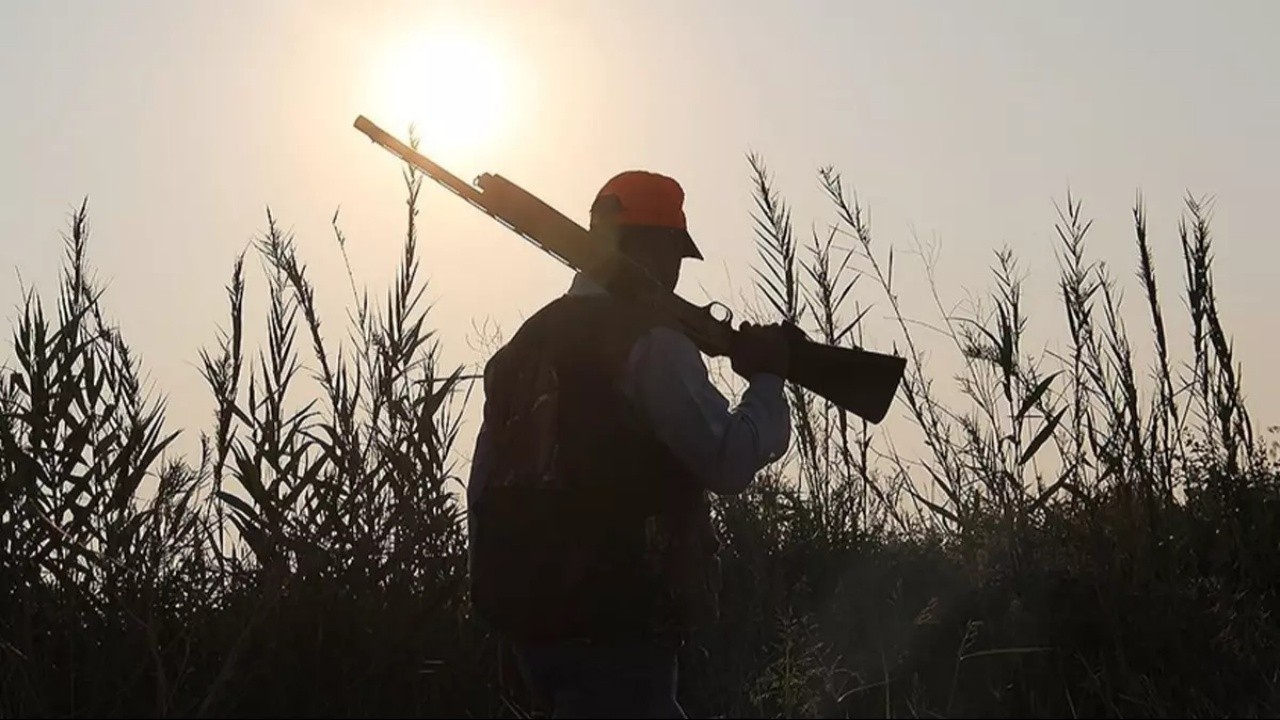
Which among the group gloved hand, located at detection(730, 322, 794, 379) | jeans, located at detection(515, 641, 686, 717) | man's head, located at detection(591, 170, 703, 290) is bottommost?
jeans, located at detection(515, 641, 686, 717)

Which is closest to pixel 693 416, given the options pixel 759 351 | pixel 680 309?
pixel 759 351

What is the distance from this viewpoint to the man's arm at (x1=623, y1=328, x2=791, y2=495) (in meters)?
3.77

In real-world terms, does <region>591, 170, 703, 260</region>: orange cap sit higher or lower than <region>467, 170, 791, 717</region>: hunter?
higher

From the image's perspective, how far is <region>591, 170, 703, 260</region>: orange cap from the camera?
13.7 ft

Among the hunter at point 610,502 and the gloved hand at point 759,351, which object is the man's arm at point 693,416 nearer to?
the hunter at point 610,502

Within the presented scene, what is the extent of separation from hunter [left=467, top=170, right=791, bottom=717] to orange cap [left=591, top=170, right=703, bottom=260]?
0.26 meters

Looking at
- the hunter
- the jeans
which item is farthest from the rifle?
the jeans

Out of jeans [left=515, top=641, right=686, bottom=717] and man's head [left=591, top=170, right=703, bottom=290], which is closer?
A: jeans [left=515, top=641, right=686, bottom=717]

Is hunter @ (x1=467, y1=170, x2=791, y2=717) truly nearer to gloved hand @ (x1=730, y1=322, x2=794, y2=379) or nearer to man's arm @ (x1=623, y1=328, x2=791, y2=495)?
man's arm @ (x1=623, y1=328, x2=791, y2=495)

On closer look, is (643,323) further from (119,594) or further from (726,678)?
(119,594)

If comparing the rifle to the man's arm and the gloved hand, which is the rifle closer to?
the gloved hand

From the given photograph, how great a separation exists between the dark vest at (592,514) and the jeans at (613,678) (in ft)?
0.14

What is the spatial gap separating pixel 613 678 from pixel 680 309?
1046 mm

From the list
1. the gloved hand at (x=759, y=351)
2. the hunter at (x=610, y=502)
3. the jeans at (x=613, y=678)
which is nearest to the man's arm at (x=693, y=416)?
the hunter at (x=610, y=502)
